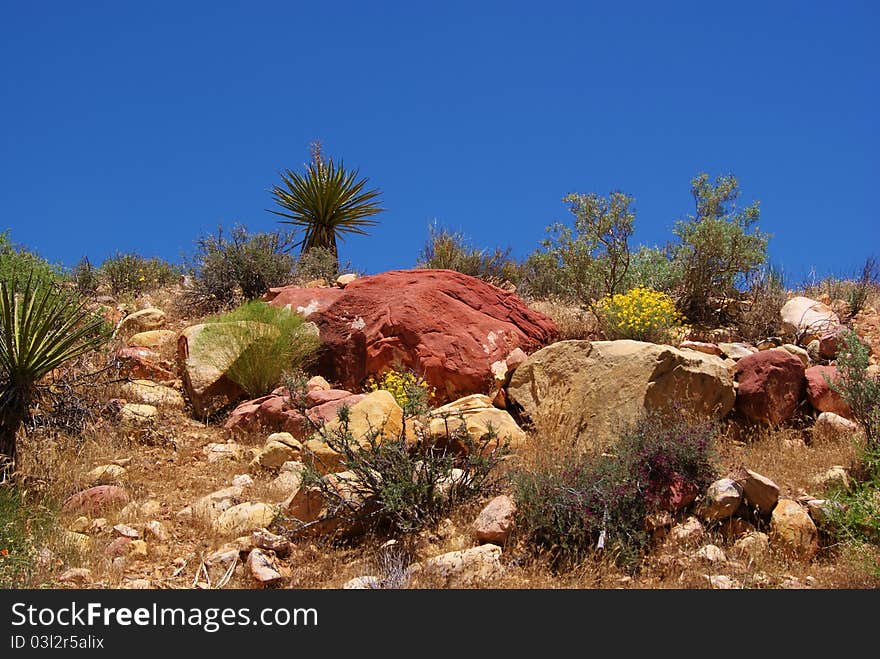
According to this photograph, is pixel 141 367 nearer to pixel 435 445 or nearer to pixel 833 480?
pixel 435 445

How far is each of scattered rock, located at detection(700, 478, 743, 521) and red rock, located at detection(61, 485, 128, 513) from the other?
4710mm

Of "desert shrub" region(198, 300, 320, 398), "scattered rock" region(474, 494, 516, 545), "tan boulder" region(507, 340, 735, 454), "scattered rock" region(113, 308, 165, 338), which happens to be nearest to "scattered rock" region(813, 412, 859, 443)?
"tan boulder" region(507, 340, 735, 454)

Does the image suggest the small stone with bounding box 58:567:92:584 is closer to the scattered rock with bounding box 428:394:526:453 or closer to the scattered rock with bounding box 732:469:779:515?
the scattered rock with bounding box 428:394:526:453

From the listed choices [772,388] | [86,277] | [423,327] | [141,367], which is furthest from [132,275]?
[772,388]

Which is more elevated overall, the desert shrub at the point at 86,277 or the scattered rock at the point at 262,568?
the desert shrub at the point at 86,277

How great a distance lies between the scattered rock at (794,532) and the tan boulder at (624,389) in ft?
6.01

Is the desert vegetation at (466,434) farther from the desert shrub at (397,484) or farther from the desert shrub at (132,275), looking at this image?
the desert shrub at (132,275)

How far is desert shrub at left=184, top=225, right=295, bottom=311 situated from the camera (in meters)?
14.1

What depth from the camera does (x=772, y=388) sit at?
8.24 meters

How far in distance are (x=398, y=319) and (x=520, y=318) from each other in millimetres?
1905

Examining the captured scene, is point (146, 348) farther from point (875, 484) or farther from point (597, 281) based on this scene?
point (875, 484)

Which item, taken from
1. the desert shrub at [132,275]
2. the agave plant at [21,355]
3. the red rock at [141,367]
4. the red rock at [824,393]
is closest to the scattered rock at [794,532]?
the red rock at [824,393]

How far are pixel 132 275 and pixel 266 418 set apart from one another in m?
8.13

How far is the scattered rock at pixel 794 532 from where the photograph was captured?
580 centimetres
